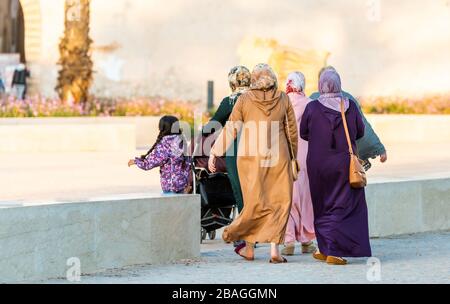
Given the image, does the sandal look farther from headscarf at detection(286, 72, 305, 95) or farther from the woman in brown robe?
headscarf at detection(286, 72, 305, 95)

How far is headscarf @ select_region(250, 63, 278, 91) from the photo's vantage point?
9992 mm

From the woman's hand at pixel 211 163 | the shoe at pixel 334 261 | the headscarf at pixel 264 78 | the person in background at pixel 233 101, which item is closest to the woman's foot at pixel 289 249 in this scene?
the person in background at pixel 233 101

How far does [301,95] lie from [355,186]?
1.18 metres

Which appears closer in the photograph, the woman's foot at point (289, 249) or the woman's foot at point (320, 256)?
the woman's foot at point (320, 256)

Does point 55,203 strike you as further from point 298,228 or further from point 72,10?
point 72,10

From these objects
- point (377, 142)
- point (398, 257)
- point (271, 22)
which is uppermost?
point (271, 22)

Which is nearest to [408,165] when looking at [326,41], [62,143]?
[62,143]

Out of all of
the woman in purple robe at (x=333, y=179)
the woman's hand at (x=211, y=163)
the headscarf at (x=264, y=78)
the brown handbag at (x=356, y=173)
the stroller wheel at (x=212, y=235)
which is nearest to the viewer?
the brown handbag at (x=356, y=173)

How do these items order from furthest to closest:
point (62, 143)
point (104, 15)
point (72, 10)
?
point (104, 15) < point (72, 10) < point (62, 143)

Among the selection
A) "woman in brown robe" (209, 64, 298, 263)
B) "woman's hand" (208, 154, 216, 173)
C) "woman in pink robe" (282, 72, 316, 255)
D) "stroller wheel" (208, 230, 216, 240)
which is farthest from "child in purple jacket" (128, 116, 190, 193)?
"stroller wheel" (208, 230, 216, 240)

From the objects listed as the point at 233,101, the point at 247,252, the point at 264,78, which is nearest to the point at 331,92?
the point at 264,78

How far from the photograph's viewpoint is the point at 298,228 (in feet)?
34.7

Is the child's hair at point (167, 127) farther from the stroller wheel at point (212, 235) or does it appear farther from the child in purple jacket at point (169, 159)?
the stroller wheel at point (212, 235)

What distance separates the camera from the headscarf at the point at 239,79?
10.7m
